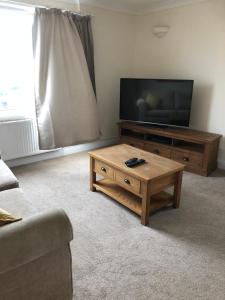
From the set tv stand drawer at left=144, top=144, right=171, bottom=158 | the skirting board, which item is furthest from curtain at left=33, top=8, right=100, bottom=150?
tv stand drawer at left=144, top=144, right=171, bottom=158

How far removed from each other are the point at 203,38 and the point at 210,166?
180 centimetres

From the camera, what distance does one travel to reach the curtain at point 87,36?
3.59m

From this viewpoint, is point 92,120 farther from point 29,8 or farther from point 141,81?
point 29,8

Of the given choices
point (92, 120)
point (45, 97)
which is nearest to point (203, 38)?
point (92, 120)

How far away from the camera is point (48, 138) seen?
141 inches

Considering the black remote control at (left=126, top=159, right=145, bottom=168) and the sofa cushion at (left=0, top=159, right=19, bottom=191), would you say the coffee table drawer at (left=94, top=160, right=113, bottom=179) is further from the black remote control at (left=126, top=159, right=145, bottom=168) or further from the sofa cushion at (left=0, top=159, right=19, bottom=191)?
the sofa cushion at (left=0, top=159, right=19, bottom=191)

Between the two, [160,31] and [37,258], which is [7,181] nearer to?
[37,258]

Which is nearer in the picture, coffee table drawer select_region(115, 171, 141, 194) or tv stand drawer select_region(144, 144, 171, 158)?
coffee table drawer select_region(115, 171, 141, 194)

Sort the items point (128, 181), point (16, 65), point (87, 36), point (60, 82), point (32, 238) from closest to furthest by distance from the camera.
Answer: point (32, 238) < point (128, 181) < point (16, 65) < point (60, 82) < point (87, 36)

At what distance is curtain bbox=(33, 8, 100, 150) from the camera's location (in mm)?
3328

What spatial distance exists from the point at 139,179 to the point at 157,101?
1927 millimetres

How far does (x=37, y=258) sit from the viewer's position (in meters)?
1.17

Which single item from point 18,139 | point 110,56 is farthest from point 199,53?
point 18,139

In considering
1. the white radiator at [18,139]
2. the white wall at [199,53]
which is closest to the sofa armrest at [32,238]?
the white radiator at [18,139]
